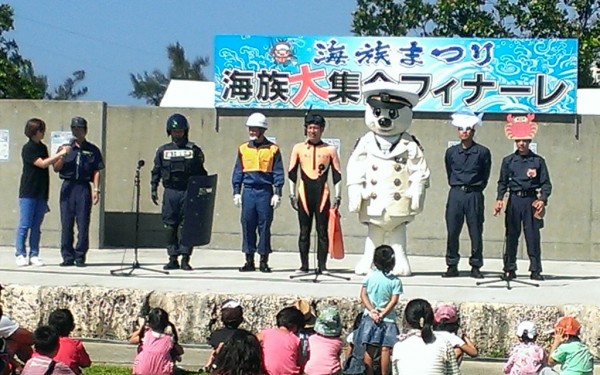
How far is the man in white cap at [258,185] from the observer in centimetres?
1132

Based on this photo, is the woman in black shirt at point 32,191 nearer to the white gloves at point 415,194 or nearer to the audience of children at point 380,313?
the white gloves at point 415,194

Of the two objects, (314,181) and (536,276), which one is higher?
(314,181)

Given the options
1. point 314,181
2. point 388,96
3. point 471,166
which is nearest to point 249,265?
point 314,181

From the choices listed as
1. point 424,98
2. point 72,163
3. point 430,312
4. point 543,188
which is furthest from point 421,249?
point 430,312

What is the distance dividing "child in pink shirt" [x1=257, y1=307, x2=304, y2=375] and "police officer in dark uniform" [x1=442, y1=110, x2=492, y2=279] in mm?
3908

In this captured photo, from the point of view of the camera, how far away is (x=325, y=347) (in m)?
7.82

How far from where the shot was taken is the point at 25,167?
11531mm

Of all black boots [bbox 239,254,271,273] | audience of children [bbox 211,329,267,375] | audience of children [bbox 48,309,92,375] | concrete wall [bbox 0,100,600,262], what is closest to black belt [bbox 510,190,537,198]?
black boots [bbox 239,254,271,273]

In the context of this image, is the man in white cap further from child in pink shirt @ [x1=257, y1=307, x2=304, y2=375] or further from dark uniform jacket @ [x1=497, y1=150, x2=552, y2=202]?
child in pink shirt @ [x1=257, y1=307, x2=304, y2=375]

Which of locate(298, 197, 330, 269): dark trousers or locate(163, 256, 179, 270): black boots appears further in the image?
locate(163, 256, 179, 270): black boots

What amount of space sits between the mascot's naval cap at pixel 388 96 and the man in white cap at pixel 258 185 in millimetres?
1158

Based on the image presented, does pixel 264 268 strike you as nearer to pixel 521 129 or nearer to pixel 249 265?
pixel 249 265

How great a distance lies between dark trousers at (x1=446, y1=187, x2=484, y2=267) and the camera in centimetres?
1122

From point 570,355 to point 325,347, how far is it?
5.57ft
